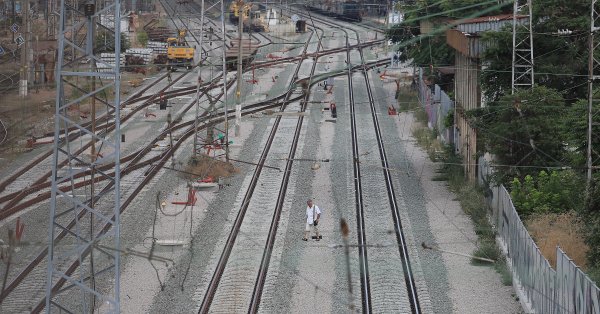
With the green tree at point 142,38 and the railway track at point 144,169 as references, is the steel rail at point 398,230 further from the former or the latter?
the green tree at point 142,38

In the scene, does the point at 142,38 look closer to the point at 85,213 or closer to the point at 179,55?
the point at 179,55

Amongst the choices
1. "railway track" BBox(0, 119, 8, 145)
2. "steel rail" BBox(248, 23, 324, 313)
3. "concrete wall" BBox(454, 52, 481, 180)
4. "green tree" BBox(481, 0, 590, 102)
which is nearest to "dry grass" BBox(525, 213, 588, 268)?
"steel rail" BBox(248, 23, 324, 313)

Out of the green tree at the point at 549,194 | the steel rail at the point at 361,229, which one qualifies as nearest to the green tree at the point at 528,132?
the green tree at the point at 549,194

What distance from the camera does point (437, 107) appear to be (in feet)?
108

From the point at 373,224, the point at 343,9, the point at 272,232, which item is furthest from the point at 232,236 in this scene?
the point at 343,9

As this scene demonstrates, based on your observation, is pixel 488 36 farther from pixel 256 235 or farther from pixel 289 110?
pixel 289 110

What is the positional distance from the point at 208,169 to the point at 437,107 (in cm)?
983

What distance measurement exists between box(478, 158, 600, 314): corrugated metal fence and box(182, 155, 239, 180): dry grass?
7.71 m

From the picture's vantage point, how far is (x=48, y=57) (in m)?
44.0

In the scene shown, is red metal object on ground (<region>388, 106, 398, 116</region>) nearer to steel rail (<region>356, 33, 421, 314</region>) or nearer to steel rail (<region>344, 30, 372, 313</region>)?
steel rail (<region>356, 33, 421, 314</region>)

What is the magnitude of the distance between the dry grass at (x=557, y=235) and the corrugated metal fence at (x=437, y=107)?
1097 cm

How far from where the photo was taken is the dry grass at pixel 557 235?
16422 mm

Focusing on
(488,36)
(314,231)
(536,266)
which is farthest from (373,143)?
(536,266)

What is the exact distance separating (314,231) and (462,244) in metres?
2.71
